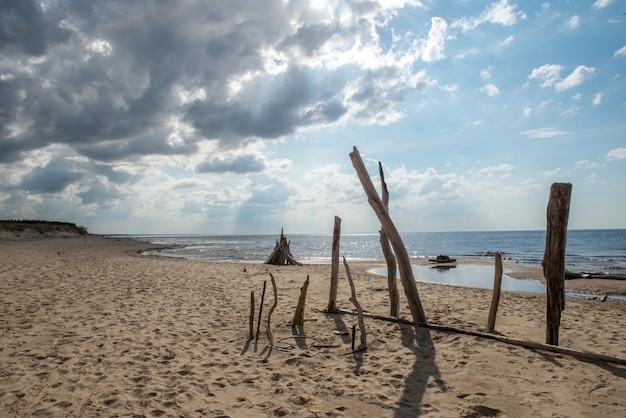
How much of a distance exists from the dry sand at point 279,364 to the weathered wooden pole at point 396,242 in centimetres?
46

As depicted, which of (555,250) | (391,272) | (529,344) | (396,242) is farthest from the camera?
(391,272)

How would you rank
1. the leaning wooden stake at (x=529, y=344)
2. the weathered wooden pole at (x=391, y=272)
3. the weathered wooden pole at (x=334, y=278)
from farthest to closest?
1. the weathered wooden pole at (x=334, y=278)
2. the weathered wooden pole at (x=391, y=272)
3. the leaning wooden stake at (x=529, y=344)

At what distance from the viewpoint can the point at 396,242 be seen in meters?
7.20

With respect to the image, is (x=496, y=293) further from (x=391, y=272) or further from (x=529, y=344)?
(x=391, y=272)

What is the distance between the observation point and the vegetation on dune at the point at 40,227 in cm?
3906

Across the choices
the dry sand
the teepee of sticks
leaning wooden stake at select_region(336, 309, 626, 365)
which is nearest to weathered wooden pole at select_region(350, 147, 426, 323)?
leaning wooden stake at select_region(336, 309, 626, 365)

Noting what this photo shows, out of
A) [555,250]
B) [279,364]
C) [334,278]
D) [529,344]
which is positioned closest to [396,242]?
[334,278]

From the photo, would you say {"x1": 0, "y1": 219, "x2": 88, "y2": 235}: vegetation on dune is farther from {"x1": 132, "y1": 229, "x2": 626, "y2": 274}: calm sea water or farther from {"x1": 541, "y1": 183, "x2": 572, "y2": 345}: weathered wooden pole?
{"x1": 541, "y1": 183, "x2": 572, "y2": 345}: weathered wooden pole

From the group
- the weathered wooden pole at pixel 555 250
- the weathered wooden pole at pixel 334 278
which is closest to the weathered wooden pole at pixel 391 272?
the weathered wooden pole at pixel 334 278

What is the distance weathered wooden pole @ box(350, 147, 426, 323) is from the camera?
718 cm

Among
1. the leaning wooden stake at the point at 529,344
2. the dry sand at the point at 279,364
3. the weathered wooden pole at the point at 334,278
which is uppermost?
the weathered wooden pole at the point at 334,278

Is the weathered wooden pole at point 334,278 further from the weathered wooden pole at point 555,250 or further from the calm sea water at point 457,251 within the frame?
the weathered wooden pole at point 555,250

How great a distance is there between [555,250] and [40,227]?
173 feet

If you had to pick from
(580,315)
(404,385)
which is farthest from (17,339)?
(580,315)
